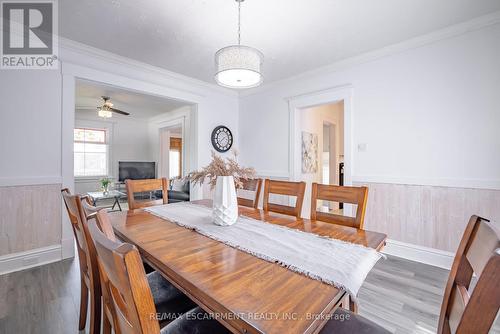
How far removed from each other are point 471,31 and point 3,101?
4782 millimetres

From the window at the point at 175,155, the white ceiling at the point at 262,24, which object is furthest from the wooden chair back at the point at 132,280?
the window at the point at 175,155

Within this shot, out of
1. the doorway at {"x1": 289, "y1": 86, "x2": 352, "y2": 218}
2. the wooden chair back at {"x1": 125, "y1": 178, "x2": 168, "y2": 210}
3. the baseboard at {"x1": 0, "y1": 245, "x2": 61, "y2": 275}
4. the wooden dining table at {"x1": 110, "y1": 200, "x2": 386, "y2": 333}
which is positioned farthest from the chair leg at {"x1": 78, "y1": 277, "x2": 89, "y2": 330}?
the doorway at {"x1": 289, "y1": 86, "x2": 352, "y2": 218}

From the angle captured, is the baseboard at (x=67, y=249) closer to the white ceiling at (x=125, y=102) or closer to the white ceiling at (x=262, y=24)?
the white ceiling at (x=262, y=24)

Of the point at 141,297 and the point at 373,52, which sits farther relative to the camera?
the point at 373,52

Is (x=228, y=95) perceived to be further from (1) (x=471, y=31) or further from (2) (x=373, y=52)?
(1) (x=471, y=31)

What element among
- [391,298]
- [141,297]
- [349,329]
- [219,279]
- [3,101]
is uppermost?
[3,101]

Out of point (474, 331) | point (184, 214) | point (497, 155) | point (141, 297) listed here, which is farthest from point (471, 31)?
point (141, 297)

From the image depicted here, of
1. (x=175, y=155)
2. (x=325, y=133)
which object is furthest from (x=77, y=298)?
(x=175, y=155)

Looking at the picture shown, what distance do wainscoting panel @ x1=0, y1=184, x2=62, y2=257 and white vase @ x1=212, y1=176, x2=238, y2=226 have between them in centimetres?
234

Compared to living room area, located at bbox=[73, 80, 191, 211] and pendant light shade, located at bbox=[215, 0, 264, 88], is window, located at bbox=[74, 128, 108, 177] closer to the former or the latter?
living room area, located at bbox=[73, 80, 191, 211]

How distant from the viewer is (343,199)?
160cm

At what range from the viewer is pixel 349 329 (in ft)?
3.00

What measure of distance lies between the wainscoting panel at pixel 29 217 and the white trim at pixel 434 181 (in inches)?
146

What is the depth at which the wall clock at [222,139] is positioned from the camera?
166 inches
